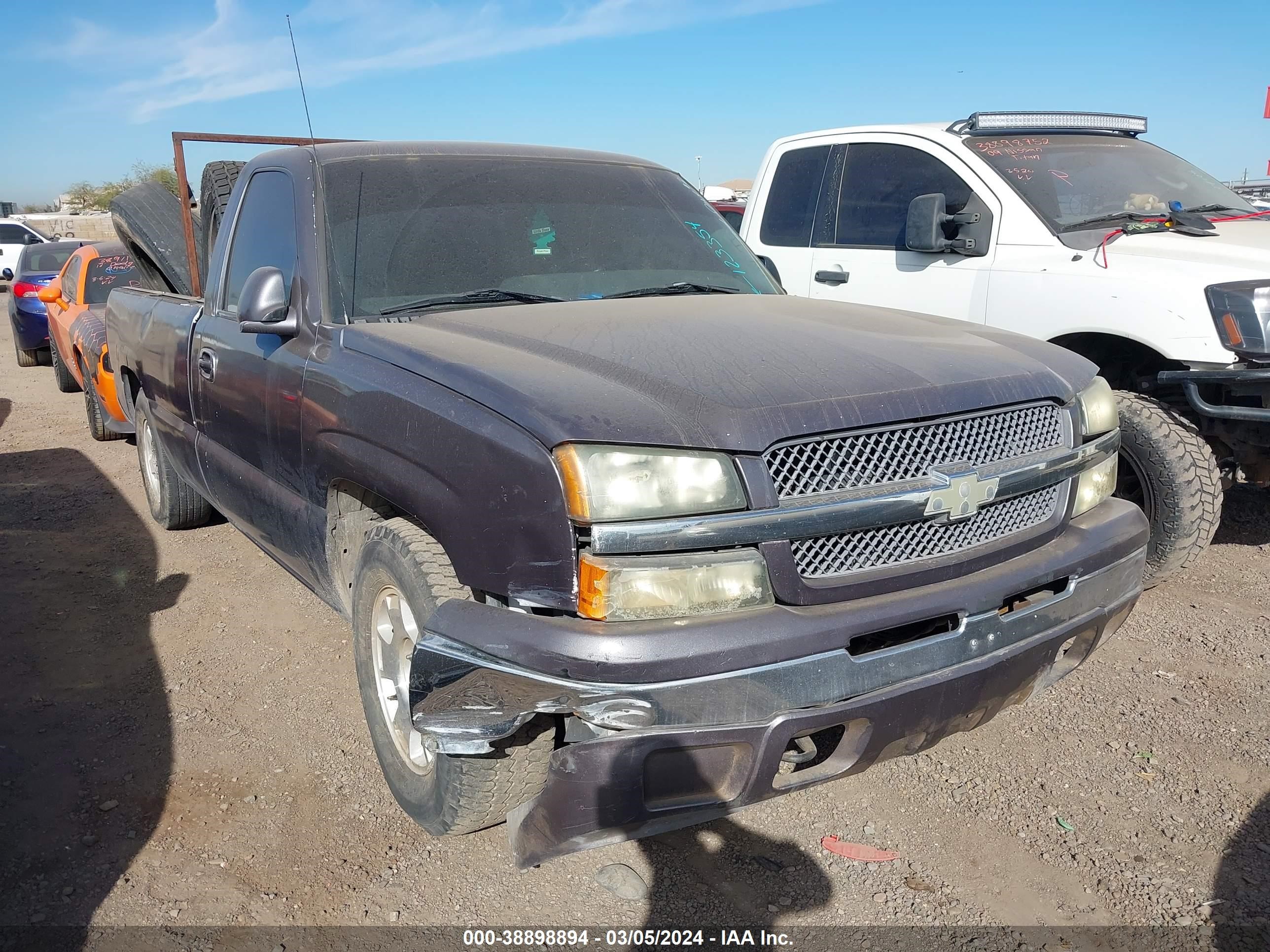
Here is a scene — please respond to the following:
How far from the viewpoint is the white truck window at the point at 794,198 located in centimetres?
595

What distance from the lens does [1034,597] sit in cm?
260

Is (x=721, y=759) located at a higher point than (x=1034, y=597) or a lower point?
lower

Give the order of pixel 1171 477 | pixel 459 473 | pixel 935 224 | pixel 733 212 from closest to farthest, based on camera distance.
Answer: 1. pixel 459 473
2. pixel 1171 477
3. pixel 935 224
4. pixel 733 212

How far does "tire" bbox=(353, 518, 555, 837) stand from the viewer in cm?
236

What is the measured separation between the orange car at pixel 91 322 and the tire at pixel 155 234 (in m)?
0.47

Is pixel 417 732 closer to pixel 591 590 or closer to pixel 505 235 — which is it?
pixel 591 590

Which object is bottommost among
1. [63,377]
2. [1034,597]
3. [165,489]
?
[63,377]

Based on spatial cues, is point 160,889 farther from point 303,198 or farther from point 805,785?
point 303,198

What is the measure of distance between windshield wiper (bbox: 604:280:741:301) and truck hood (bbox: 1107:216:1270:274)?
1.93 m

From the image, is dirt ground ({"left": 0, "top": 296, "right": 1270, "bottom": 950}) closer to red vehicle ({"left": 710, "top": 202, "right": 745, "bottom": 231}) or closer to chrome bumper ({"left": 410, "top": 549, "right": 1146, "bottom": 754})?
chrome bumper ({"left": 410, "top": 549, "right": 1146, "bottom": 754})

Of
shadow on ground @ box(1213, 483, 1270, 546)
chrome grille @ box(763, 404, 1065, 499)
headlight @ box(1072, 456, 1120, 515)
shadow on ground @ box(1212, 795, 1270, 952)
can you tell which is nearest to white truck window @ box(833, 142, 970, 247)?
shadow on ground @ box(1213, 483, 1270, 546)

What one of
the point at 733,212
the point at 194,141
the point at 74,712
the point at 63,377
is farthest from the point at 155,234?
the point at 63,377

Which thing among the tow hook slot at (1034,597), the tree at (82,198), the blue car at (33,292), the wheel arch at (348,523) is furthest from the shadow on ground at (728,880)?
the tree at (82,198)

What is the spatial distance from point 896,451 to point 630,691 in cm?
84
